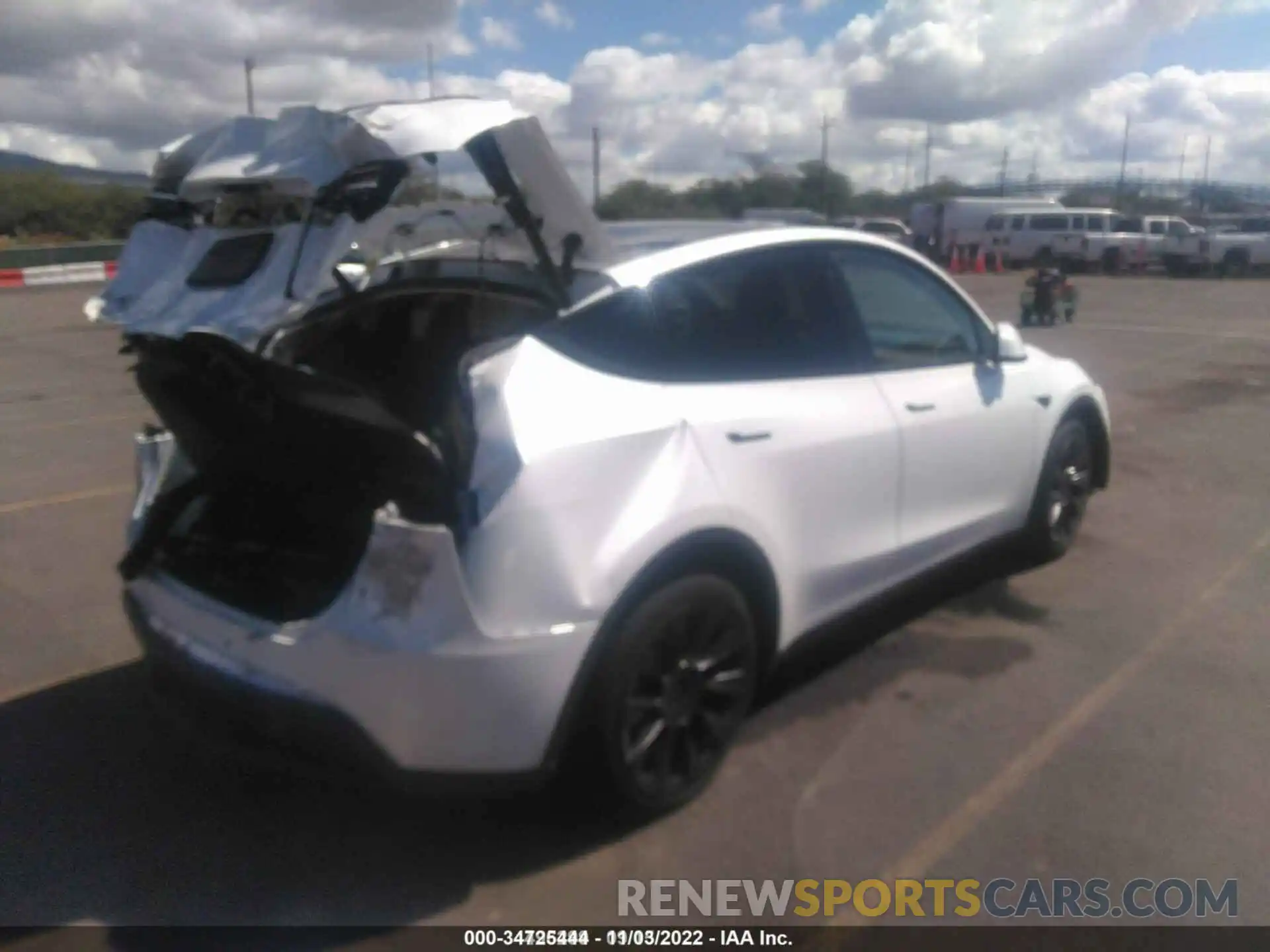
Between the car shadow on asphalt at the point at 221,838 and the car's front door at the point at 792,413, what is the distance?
393 mm

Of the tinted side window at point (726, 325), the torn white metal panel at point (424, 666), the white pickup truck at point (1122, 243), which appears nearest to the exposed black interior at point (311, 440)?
the torn white metal panel at point (424, 666)

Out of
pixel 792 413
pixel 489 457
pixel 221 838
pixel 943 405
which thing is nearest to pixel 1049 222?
pixel 943 405

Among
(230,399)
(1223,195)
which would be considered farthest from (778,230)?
(1223,195)

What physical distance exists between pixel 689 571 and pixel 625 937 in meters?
Result: 0.99

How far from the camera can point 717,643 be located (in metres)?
3.41

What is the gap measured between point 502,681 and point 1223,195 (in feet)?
275

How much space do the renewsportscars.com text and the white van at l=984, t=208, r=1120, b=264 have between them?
113 feet

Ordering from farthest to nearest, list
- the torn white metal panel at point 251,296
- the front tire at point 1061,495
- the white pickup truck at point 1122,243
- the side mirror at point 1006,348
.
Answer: the white pickup truck at point 1122,243 → the front tire at point 1061,495 → the side mirror at point 1006,348 → the torn white metal panel at point 251,296

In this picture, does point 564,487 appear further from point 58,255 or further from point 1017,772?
point 58,255

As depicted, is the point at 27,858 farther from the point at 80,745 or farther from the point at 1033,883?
the point at 1033,883

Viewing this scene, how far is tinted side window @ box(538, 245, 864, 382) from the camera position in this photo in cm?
324

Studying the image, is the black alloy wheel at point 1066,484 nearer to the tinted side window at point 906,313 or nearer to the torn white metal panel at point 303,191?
the tinted side window at point 906,313

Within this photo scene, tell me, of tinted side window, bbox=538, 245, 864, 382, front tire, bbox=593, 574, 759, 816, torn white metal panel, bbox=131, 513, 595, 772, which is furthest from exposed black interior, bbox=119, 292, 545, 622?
front tire, bbox=593, 574, 759, 816

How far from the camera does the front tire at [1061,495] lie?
5.26 meters
